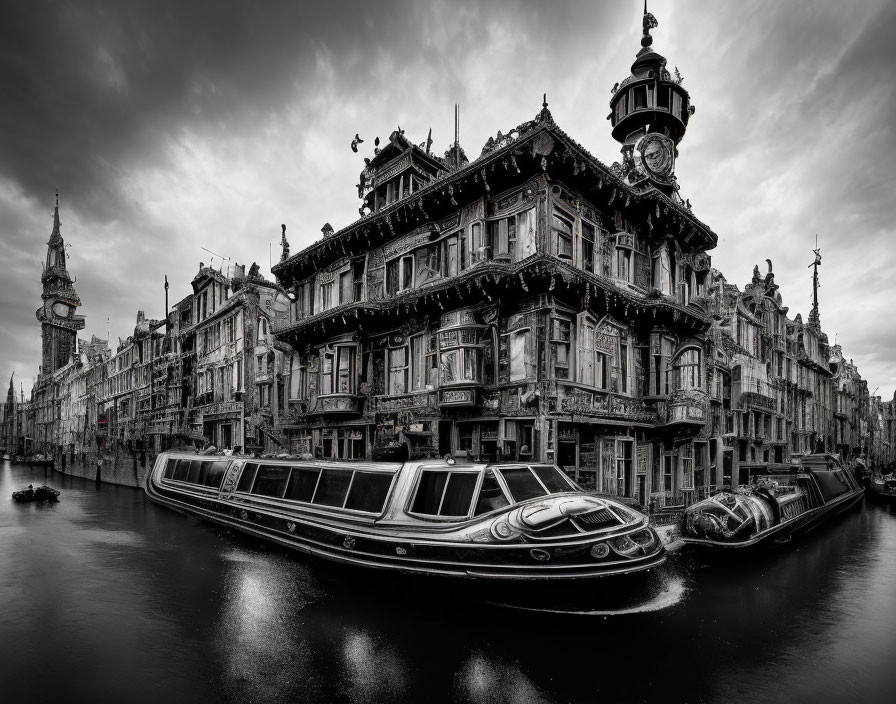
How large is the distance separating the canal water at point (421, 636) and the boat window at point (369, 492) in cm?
156

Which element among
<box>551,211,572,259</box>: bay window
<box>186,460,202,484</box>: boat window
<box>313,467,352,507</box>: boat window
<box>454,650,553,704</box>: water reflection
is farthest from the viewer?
<box>186,460,202,484</box>: boat window

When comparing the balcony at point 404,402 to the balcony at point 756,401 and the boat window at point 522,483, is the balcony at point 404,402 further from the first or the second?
the balcony at point 756,401

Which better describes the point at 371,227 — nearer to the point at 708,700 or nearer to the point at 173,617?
the point at 173,617

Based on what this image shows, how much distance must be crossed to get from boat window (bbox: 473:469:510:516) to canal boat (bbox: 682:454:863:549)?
306 inches

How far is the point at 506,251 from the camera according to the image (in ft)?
60.4

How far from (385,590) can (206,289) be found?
35808 millimetres

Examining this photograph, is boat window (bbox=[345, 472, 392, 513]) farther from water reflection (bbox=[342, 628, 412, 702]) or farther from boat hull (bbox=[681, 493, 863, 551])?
boat hull (bbox=[681, 493, 863, 551])

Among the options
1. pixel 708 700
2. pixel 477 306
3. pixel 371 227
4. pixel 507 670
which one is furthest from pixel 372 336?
pixel 708 700

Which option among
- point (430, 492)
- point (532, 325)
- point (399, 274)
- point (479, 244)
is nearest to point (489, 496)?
point (430, 492)

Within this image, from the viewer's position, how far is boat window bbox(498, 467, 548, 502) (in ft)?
34.0

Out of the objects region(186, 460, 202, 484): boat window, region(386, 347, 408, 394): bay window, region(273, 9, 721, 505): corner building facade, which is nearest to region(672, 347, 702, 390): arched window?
region(273, 9, 721, 505): corner building facade

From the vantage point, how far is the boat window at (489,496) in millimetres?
10195

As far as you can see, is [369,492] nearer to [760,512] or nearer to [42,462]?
[760,512]

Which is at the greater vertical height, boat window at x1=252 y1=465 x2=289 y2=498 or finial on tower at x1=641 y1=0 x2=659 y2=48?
finial on tower at x1=641 y1=0 x2=659 y2=48
